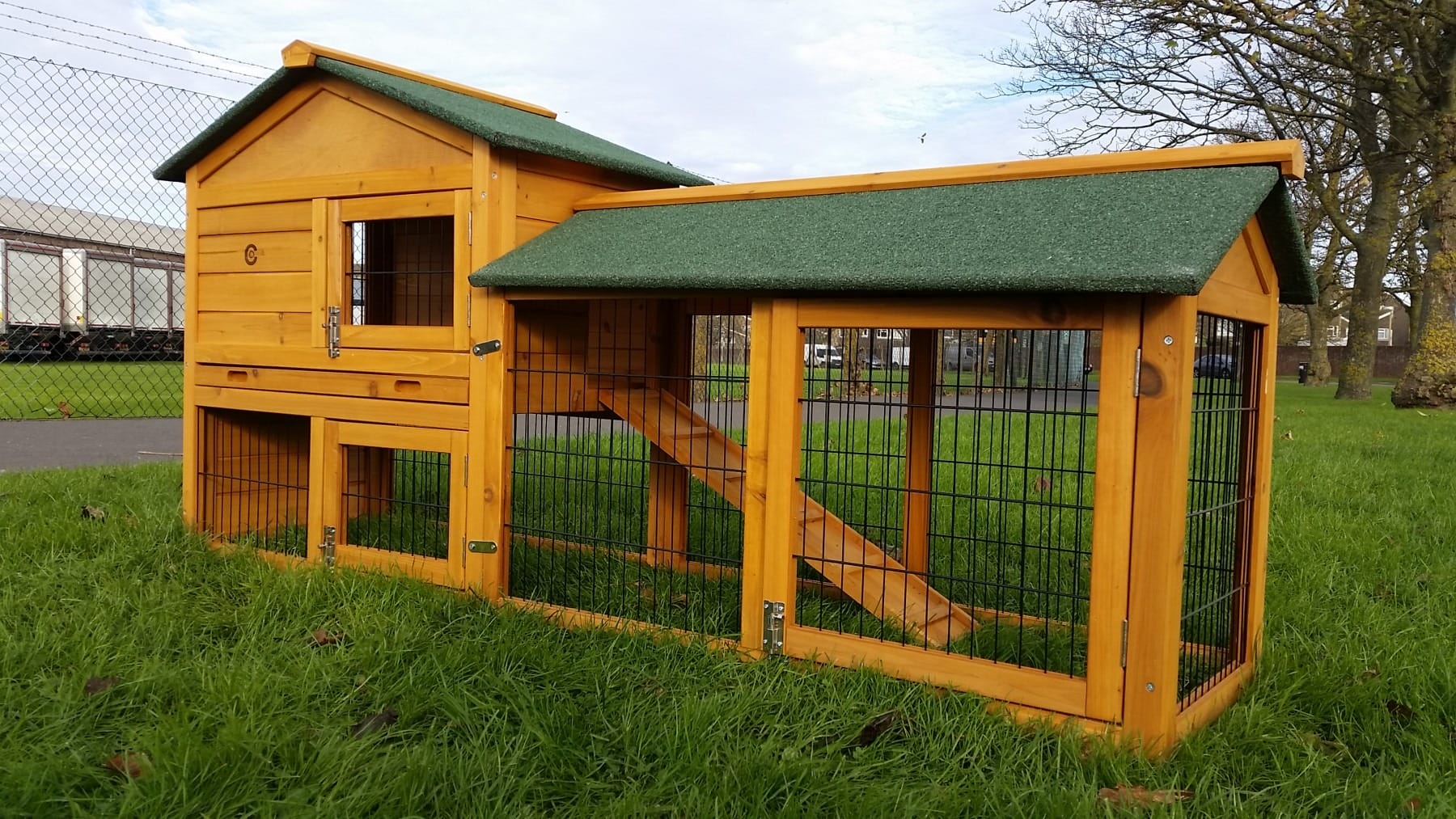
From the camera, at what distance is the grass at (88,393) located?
34.1 ft

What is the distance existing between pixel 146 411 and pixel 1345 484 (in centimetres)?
1093

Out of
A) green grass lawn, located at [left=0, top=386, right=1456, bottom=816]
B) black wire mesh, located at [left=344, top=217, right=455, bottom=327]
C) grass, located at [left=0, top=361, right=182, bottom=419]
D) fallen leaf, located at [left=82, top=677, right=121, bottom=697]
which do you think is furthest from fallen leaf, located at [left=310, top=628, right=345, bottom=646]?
grass, located at [left=0, top=361, right=182, bottom=419]

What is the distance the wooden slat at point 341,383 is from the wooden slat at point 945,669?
1.74 metres

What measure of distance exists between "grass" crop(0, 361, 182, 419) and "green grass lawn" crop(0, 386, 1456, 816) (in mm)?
7023

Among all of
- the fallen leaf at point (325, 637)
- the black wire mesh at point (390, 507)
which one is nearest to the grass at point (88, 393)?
the black wire mesh at point (390, 507)

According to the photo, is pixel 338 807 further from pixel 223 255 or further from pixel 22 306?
pixel 22 306

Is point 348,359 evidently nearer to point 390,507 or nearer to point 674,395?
point 674,395

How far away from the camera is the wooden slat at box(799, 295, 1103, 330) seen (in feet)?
9.50

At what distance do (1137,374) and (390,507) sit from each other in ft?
14.8

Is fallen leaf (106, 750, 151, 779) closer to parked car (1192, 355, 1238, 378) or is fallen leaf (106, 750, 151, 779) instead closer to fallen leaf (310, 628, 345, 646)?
fallen leaf (310, 628, 345, 646)

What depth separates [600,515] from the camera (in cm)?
624

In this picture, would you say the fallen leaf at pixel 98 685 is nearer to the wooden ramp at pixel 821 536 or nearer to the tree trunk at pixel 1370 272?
the wooden ramp at pixel 821 536

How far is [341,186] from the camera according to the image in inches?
175

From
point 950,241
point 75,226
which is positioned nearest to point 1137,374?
point 950,241
